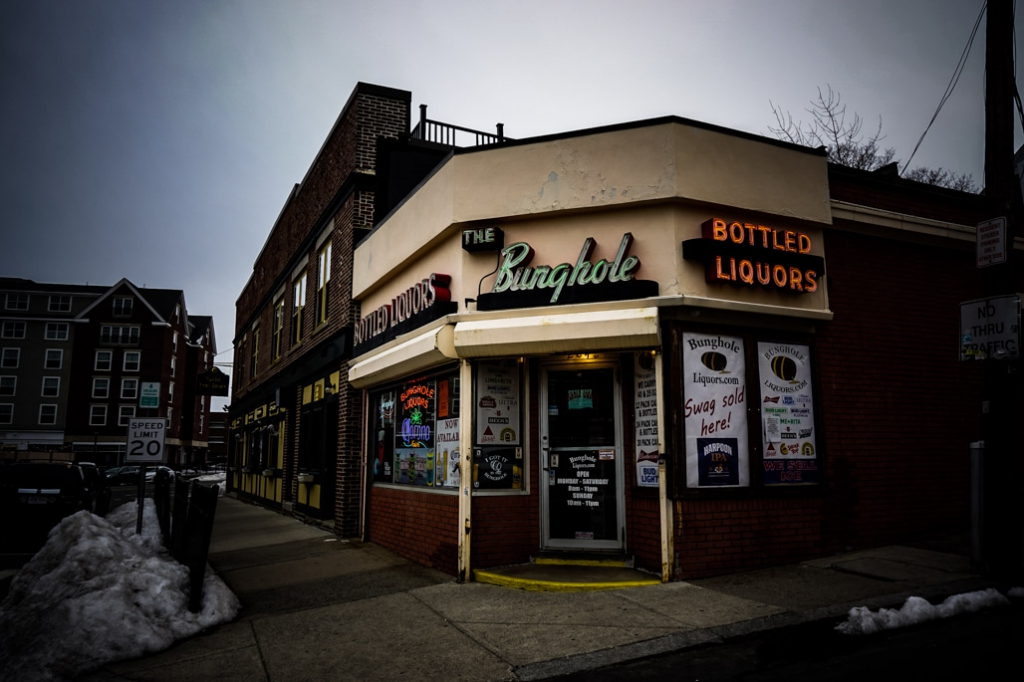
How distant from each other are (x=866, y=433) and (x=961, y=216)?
4018 millimetres

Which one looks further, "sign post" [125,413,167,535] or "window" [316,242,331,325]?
"window" [316,242,331,325]

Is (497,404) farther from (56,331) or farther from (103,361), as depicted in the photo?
(56,331)

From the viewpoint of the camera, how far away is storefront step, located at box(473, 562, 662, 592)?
706 centimetres

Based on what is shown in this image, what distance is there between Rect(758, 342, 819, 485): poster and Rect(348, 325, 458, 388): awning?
3.82m

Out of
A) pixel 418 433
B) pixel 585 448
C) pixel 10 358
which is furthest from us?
pixel 10 358

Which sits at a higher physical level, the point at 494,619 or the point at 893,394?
the point at 893,394

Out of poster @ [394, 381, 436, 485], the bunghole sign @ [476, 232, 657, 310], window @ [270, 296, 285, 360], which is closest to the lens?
the bunghole sign @ [476, 232, 657, 310]

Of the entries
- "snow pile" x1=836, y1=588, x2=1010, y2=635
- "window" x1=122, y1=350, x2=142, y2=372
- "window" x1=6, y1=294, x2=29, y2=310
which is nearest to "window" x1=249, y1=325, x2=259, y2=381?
"snow pile" x1=836, y1=588, x2=1010, y2=635

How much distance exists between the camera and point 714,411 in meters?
7.64

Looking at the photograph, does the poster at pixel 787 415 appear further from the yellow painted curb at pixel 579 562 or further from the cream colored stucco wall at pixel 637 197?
the yellow painted curb at pixel 579 562

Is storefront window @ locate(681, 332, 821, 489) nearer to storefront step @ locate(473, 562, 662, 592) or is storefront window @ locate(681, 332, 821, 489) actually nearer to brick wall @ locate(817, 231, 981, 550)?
brick wall @ locate(817, 231, 981, 550)

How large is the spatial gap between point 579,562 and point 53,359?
219ft

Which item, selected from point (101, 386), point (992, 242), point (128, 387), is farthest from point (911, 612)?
point (101, 386)

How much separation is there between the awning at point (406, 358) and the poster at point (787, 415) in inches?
150
